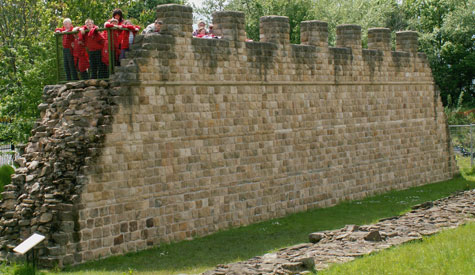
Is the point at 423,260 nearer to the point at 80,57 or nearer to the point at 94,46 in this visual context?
the point at 94,46

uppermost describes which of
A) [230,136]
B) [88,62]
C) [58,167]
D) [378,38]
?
[378,38]

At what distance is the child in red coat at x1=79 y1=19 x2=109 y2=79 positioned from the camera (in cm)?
1611

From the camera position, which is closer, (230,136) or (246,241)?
(246,241)

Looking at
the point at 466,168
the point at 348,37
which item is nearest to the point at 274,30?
the point at 348,37

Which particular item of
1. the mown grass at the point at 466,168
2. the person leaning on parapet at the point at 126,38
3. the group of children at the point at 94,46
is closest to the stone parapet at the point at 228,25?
the group of children at the point at 94,46

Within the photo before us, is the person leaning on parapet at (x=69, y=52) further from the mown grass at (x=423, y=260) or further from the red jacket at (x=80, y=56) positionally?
the mown grass at (x=423, y=260)

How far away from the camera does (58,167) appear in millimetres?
14750

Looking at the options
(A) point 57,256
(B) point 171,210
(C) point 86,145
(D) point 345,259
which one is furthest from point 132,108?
(D) point 345,259

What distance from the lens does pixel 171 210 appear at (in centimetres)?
1653

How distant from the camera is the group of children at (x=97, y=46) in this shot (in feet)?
52.9

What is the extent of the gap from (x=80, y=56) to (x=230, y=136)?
4.13 meters

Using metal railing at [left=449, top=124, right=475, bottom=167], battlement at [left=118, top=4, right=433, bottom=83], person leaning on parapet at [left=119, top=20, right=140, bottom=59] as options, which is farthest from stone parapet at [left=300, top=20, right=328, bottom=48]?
metal railing at [left=449, top=124, right=475, bottom=167]

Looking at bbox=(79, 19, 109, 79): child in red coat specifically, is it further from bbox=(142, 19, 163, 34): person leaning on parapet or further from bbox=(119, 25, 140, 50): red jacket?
bbox=(142, 19, 163, 34): person leaning on parapet

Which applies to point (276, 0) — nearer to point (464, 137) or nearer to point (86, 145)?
point (464, 137)
